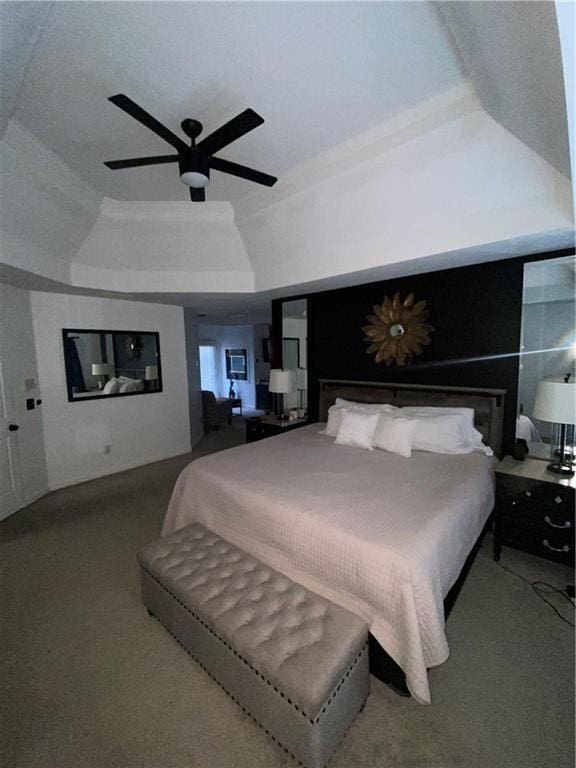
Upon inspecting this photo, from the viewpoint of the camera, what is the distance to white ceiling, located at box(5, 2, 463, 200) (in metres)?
1.33

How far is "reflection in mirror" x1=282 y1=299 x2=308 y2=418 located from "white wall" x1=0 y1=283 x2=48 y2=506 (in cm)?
298

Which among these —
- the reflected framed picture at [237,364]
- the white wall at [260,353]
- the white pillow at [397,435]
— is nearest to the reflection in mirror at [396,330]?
the white pillow at [397,435]

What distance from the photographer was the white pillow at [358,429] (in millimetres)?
2873

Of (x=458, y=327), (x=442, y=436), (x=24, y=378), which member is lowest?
(x=442, y=436)

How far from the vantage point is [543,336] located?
259cm

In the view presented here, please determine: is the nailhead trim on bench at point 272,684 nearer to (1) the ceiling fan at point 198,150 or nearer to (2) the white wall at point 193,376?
(1) the ceiling fan at point 198,150

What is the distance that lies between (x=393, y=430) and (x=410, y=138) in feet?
6.76

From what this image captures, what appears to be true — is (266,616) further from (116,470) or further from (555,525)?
(116,470)

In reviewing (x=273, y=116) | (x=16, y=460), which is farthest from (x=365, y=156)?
(x=16, y=460)

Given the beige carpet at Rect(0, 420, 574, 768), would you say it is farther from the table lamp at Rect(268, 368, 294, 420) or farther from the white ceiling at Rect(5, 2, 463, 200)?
the white ceiling at Rect(5, 2, 463, 200)

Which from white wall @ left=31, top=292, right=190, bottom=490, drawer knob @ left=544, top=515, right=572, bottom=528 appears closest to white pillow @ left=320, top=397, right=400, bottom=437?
drawer knob @ left=544, top=515, right=572, bottom=528

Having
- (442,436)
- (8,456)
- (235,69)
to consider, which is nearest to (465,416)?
(442,436)

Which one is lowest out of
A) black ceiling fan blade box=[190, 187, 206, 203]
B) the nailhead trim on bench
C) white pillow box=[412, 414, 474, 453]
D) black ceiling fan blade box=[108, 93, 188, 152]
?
the nailhead trim on bench

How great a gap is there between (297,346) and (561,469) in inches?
118
